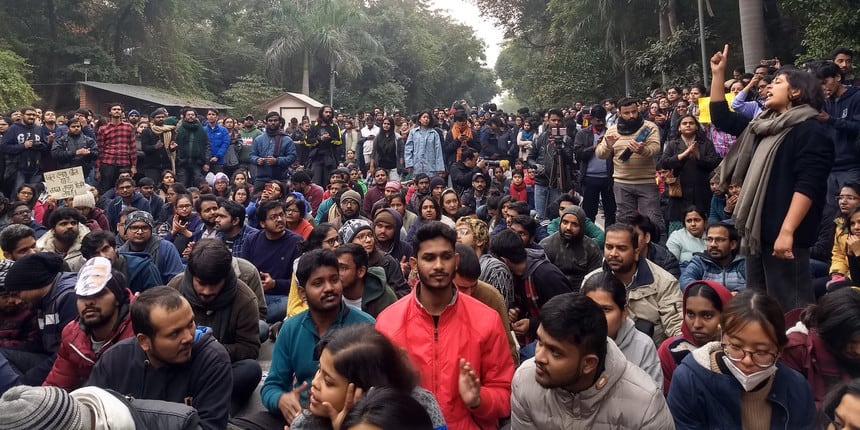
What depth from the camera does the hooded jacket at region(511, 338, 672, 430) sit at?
276 centimetres

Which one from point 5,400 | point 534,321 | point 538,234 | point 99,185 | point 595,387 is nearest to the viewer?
point 5,400

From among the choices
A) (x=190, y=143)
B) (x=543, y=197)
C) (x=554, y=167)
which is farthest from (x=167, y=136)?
(x=554, y=167)

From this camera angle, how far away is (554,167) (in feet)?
33.1

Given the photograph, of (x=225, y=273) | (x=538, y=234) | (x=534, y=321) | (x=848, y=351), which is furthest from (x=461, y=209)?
(x=848, y=351)

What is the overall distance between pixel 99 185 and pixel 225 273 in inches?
311

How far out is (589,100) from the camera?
26516mm

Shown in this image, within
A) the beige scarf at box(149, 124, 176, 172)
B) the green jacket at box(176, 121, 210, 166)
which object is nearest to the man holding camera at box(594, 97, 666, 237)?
the green jacket at box(176, 121, 210, 166)

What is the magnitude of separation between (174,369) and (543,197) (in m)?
7.56

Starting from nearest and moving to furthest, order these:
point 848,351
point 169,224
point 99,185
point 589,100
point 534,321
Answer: point 848,351 → point 534,321 → point 169,224 → point 99,185 → point 589,100

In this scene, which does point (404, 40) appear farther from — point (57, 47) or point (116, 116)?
point (116, 116)

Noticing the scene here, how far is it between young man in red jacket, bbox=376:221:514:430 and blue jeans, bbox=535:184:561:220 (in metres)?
6.96

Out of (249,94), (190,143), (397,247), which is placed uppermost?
(249,94)

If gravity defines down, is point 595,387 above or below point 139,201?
below

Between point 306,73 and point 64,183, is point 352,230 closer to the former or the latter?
point 64,183
